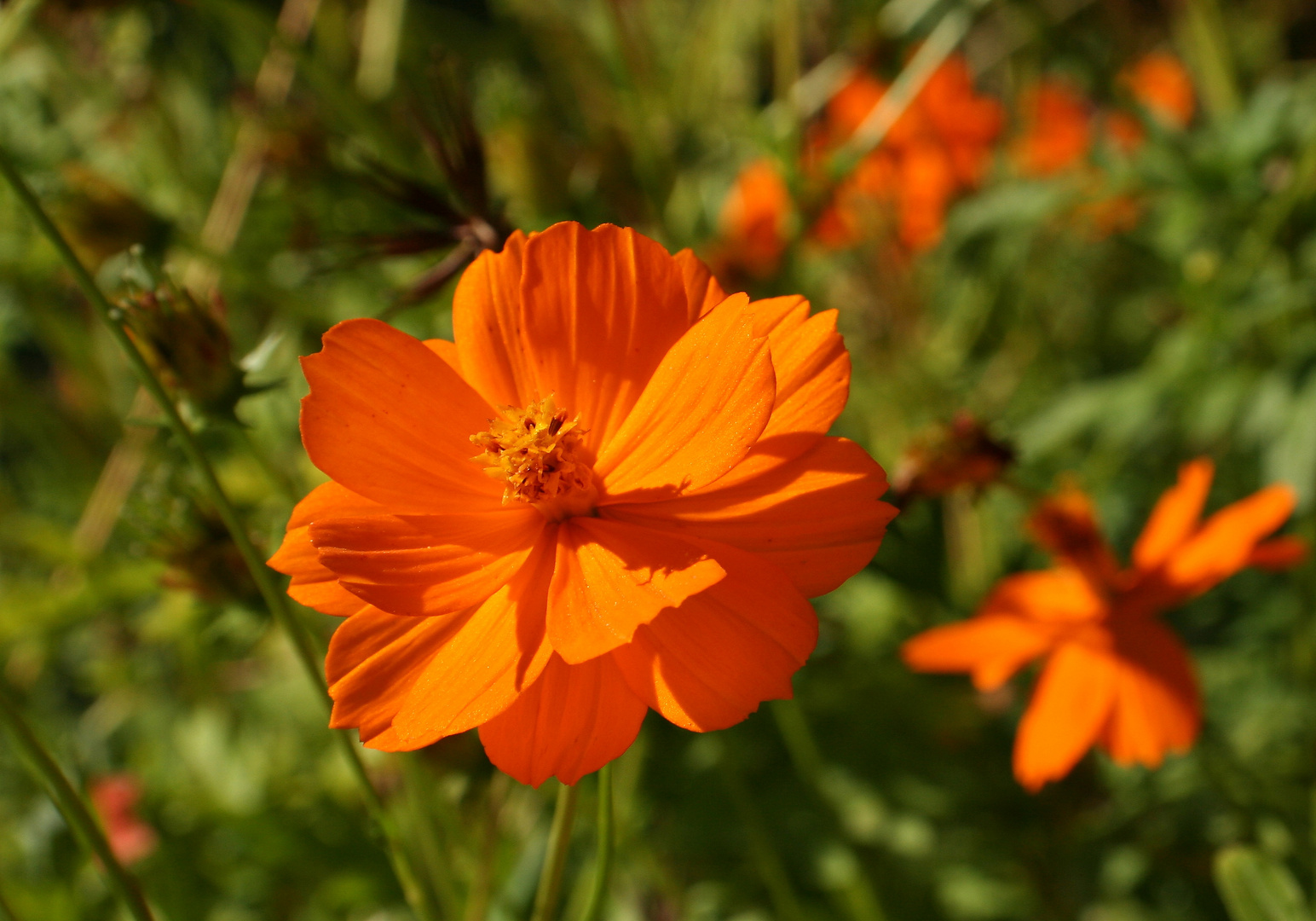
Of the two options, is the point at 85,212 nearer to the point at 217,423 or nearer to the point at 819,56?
the point at 217,423

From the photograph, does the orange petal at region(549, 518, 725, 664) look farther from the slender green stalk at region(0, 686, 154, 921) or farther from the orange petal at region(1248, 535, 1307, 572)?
the orange petal at region(1248, 535, 1307, 572)

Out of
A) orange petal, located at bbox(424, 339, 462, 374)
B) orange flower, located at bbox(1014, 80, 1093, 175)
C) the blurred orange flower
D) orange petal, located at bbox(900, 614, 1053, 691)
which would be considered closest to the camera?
orange petal, located at bbox(424, 339, 462, 374)

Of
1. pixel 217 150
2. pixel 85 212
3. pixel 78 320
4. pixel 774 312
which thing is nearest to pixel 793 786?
pixel 774 312

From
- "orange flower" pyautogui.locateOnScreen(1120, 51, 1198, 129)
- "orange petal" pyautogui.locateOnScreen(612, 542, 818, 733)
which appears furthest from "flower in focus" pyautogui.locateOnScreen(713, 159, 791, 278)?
"orange flower" pyautogui.locateOnScreen(1120, 51, 1198, 129)

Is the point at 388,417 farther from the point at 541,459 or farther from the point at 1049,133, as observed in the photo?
the point at 1049,133

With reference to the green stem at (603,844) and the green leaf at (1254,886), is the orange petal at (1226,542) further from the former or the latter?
the green stem at (603,844)

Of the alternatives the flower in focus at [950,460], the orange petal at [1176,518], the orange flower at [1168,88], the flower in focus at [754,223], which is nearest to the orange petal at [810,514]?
the flower in focus at [950,460]
